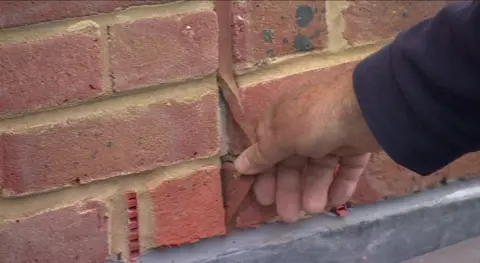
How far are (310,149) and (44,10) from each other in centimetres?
35

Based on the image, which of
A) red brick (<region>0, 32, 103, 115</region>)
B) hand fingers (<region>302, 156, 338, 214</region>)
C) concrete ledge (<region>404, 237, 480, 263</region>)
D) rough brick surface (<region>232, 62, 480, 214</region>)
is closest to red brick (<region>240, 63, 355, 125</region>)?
rough brick surface (<region>232, 62, 480, 214</region>)

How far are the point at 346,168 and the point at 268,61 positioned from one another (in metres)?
0.18

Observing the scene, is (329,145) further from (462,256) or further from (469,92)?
(462,256)

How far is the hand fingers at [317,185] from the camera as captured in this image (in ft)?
3.28

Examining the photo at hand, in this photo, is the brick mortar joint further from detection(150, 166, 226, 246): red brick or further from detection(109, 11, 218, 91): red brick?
detection(150, 166, 226, 246): red brick

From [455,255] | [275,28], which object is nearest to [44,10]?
[275,28]

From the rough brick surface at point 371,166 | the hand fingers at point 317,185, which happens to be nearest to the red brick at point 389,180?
the rough brick surface at point 371,166

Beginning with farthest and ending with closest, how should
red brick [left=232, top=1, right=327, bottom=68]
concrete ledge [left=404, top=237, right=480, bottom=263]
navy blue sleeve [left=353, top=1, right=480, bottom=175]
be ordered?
concrete ledge [left=404, top=237, right=480, bottom=263] < red brick [left=232, top=1, right=327, bottom=68] < navy blue sleeve [left=353, top=1, right=480, bottom=175]

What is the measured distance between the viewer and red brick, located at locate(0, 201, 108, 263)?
917 mm

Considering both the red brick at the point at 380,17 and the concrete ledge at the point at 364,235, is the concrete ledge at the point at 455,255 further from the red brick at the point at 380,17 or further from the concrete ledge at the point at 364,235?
the red brick at the point at 380,17

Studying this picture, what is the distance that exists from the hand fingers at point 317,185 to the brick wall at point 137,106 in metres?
0.07

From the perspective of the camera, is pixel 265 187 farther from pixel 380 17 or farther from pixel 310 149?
pixel 380 17

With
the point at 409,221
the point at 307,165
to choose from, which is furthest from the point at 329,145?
the point at 409,221

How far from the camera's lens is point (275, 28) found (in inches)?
39.7
